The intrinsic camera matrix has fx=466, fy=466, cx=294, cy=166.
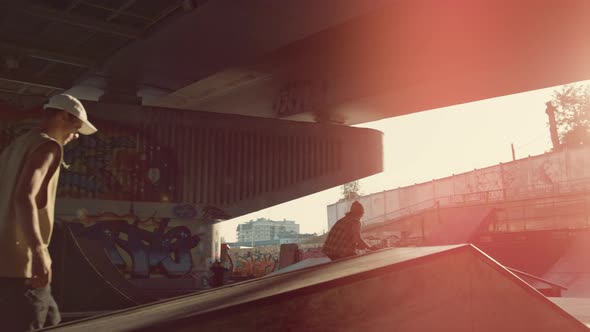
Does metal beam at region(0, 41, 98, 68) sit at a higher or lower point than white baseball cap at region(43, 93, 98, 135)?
higher

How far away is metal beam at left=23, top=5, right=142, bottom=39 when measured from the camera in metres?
14.3

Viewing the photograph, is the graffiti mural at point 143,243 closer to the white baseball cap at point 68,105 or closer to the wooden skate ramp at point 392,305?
the wooden skate ramp at point 392,305

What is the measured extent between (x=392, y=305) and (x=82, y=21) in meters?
15.1

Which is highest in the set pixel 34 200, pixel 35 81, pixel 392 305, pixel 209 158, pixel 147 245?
pixel 35 81

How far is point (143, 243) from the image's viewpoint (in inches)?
744

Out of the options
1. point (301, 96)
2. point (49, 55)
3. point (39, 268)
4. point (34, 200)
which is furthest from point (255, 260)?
point (34, 200)

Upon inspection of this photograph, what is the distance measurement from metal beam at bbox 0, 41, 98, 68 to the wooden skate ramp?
56.0ft

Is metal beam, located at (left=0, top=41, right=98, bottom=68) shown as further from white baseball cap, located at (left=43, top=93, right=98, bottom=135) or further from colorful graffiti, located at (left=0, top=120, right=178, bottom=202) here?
white baseball cap, located at (left=43, top=93, right=98, bottom=135)

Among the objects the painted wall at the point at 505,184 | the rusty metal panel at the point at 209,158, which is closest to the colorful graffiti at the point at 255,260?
the rusty metal panel at the point at 209,158

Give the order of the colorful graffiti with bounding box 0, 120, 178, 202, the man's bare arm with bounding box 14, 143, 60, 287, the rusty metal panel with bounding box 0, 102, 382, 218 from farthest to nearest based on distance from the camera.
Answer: the rusty metal panel with bounding box 0, 102, 382, 218
the colorful graffiti with bounding box 0, 120, 178, 202
the man's bare arm with bounding box 14, 143, 60, 287

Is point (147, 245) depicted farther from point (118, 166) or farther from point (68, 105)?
point (68, 105)

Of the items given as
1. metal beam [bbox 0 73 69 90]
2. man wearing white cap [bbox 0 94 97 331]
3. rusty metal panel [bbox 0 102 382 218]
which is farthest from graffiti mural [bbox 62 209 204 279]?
man wearing white cap [bbox 0 94 97 331]

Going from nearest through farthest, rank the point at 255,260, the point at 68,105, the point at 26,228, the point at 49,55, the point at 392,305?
the point at 26,228 < the point at 68,105 < the point at 392,305 < the point at 49,55 < the point at 255,260

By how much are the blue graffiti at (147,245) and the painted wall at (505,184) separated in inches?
1001
